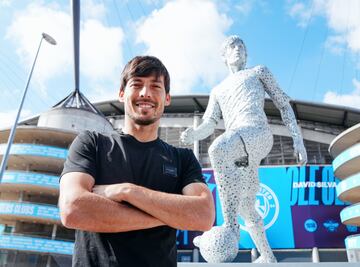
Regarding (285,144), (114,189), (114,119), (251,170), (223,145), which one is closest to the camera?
(114,189)

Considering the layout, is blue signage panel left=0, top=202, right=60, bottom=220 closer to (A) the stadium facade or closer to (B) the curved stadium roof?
→ (A) the stadium facade

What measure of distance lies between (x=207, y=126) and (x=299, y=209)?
13918 mm

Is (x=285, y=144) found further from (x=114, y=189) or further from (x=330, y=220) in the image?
(x=114, y=189)

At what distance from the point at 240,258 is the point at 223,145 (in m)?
15.8

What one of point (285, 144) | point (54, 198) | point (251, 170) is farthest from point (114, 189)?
point (285, 144)

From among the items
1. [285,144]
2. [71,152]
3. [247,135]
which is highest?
[285,144]

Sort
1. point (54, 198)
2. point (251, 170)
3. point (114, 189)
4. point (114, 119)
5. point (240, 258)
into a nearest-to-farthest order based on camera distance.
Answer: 1. point (114, 189)
2. point (251, 170)
3. point (240, 258)
4. point (54, 198)
5. point (114, 119)

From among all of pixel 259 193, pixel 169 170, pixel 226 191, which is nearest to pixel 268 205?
pixel 259 193

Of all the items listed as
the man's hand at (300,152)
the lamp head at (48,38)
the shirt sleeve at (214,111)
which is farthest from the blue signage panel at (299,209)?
the shirt sleeve at (214,111)

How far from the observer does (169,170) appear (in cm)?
150

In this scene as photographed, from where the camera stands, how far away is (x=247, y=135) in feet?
11.2

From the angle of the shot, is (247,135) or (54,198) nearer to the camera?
(247,135)

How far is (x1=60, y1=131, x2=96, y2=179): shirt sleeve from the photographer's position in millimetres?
1411

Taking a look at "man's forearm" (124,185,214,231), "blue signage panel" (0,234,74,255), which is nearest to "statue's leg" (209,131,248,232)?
"man's forearm" (124,185,214,231)
